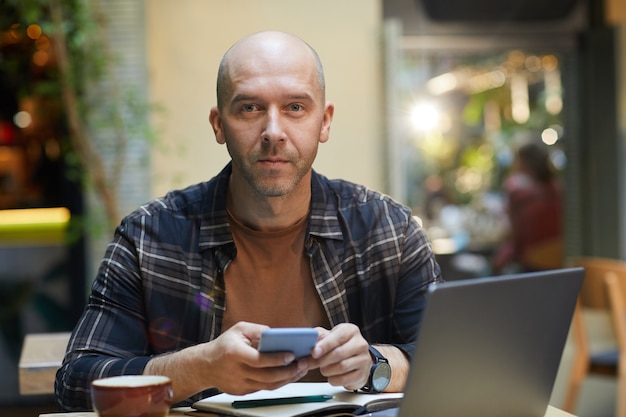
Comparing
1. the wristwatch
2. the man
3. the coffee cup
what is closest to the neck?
the man

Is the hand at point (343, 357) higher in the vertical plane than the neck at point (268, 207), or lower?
lower

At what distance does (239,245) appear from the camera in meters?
2.09

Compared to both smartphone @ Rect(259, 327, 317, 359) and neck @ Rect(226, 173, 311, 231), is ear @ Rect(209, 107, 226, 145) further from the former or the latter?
smartphone @ Rect(259, 327, 317, 359)

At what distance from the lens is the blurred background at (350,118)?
5.02 metres

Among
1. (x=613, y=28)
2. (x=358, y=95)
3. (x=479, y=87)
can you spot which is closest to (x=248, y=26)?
(x=358, y=95)

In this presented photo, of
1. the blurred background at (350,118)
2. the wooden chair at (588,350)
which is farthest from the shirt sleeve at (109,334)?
the wooden chair at (588,350)

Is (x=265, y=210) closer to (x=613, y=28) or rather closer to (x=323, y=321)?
(x=323, y=321)

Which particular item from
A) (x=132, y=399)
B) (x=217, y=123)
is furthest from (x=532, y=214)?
(x=132, y=399)

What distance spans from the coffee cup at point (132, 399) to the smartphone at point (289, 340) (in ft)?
0.48

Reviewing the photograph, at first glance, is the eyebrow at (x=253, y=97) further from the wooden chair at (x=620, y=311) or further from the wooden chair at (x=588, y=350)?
the wooden chair at (x=588, y=350)

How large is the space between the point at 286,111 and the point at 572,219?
466 centimetres

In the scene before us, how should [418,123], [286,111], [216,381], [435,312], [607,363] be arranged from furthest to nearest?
[418,123] → [607,363] → [286,111] → [216,381] → [435,312]

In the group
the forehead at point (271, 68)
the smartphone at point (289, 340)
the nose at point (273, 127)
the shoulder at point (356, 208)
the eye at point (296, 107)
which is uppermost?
the forehead at point (271, 68)

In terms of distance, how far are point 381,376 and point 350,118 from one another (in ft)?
12.1
